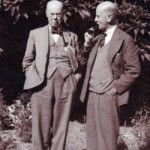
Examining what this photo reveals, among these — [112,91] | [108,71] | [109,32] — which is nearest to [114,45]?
[109,32]

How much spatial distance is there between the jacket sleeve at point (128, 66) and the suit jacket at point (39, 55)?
0.61 meters

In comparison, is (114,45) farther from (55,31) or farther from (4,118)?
(4,118)

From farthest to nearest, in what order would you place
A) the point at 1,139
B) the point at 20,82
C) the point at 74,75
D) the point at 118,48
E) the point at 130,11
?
1. the point at 20,82
2. the point at 130,11
3. the point at 1,139
4. the point at 74,75
5. the point at 118,48

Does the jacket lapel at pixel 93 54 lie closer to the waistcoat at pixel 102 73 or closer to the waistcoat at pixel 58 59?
the waistcoat at pixel 102 73

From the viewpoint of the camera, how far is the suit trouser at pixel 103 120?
602 centimetres

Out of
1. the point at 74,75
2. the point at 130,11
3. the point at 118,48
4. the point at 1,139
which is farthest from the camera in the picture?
the point at 130,11

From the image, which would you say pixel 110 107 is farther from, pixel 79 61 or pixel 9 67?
pixel 9 67

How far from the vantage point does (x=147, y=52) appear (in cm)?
839

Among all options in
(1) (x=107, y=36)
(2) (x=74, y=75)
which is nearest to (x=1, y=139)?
(2) (x=74, y=75)

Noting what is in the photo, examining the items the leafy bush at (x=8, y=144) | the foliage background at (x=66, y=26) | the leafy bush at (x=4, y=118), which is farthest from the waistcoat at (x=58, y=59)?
the leafy bush at (x=4, y=118)

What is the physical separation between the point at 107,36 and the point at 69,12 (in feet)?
6.22

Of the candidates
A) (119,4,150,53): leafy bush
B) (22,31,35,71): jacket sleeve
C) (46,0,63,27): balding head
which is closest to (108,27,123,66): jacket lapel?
(46,0,63,27): balding head

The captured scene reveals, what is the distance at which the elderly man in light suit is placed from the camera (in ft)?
20.3

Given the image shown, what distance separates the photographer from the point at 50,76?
244 inches
